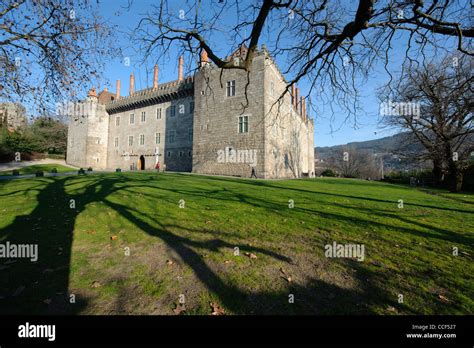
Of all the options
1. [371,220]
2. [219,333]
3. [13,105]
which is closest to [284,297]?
[219,333]

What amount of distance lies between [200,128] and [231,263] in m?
24.9

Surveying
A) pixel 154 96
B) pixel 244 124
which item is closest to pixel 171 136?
pixel 154 96

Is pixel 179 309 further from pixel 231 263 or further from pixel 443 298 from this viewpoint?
pixel 443 298

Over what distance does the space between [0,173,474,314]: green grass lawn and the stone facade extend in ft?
32.3

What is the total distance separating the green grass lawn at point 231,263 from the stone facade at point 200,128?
32.3ft

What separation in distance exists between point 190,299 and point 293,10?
6.49m

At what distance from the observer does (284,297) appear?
2840 mm

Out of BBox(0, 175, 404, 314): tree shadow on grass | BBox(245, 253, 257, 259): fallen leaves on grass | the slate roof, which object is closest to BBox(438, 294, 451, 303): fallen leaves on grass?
BBox(0, 175, 404, 314): tree shadow on grass

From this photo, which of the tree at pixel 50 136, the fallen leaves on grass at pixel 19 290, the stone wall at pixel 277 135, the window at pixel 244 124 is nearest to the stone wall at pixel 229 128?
the window at pixel 244 124

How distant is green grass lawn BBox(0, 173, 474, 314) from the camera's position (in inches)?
107

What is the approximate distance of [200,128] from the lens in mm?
27062

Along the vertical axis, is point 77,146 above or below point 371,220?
above

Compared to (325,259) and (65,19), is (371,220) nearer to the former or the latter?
(325,259)

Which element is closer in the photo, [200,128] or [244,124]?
[244,124]
